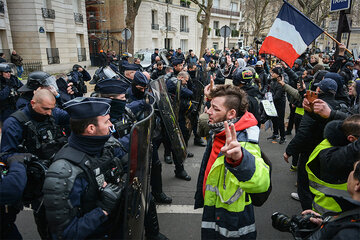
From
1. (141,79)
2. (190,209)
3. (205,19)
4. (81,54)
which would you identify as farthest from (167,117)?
(81,54)

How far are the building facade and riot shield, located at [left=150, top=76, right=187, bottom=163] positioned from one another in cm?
1827

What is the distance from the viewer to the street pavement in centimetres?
312

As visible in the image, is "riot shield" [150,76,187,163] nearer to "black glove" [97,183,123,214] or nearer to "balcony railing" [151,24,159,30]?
"black glove" [97,183,123,214]

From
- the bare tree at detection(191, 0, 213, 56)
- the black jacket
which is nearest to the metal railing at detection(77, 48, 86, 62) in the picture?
the bare tree at detection(191, 0, 213, 56)

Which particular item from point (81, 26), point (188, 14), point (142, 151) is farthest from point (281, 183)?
point (188, 14)

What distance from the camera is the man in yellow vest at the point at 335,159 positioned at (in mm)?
1993

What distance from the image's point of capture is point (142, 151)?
5.62 feet

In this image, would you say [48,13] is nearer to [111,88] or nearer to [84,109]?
[111,88]

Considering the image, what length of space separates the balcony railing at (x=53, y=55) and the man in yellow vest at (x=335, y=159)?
21.8 meters

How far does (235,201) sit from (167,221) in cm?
177

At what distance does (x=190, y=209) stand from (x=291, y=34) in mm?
3286

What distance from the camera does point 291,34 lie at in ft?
14.1

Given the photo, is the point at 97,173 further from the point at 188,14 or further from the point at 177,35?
the point at 188,14

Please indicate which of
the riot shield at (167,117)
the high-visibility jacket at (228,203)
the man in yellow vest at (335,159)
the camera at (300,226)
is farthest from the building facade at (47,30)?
the camera at (300,226)
